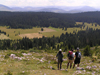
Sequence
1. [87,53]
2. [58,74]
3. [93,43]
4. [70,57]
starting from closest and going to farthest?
[58,74], [70,57], [87,53], [93,43]

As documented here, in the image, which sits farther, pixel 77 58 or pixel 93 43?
pixel 93 43

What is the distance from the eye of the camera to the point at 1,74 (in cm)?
1364

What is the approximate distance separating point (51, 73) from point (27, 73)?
3.49 m

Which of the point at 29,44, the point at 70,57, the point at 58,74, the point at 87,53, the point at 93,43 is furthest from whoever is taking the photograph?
the point at 29,44

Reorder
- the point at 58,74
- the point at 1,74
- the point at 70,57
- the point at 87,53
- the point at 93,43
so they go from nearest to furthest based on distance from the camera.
A: the point at 1,74 → the point at 58,74 → the point at 70,57 → the point at 87,53 → the point at 93,43

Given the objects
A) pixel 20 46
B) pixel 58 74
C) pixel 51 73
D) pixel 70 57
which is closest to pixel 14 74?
pixel 51 73

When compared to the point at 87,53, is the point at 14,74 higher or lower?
higher

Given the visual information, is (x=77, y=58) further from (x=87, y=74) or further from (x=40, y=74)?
(x=40, y=74)

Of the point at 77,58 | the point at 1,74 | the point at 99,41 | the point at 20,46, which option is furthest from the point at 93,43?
the point at 1,74

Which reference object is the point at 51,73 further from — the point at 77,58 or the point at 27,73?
the point at 77,58

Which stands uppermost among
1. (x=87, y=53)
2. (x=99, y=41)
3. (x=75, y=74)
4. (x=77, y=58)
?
(x=77, y=58)

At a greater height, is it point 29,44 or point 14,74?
point 14,74

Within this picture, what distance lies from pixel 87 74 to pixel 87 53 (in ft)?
79.4

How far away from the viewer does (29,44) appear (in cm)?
13750
